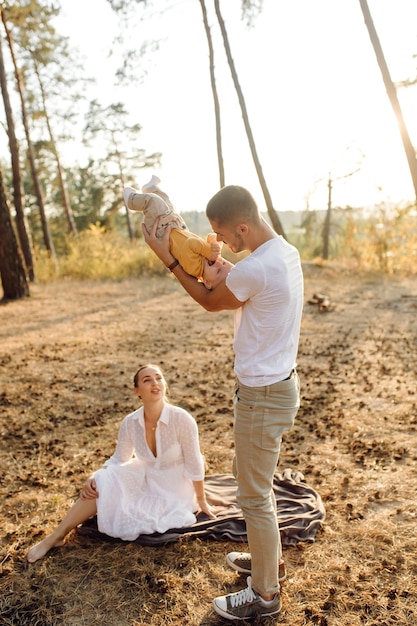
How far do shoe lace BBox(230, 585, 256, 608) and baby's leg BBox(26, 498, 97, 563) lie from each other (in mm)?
1087

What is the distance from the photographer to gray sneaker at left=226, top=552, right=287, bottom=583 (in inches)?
116

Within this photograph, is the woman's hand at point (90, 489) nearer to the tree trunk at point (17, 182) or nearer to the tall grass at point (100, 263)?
the tree trunk at point (17, 182)

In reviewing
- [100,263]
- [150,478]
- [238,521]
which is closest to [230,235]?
[150,478]

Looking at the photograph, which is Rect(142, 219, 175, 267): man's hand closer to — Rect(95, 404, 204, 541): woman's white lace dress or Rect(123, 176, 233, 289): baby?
Rect(123, 176, 233, 289): baby

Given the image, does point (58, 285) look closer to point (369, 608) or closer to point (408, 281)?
point (408, 281)

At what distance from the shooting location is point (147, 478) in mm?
3480

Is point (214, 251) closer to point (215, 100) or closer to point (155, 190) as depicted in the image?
point (155, 190)

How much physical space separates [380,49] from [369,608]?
7245mm

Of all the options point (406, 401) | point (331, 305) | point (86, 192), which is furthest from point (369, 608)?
point (86, 192)

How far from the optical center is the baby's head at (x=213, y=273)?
94.8 inches

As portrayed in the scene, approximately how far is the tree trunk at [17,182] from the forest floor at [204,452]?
16.6ft

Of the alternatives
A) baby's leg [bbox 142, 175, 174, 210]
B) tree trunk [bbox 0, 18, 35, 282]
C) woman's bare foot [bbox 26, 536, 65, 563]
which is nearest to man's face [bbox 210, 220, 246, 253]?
baby's leg [bbox 142, 175, 174, 210]

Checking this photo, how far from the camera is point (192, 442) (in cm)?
341

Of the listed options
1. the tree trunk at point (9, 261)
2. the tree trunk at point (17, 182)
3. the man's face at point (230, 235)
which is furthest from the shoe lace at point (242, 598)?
the tree trunk at point (17, 182)
